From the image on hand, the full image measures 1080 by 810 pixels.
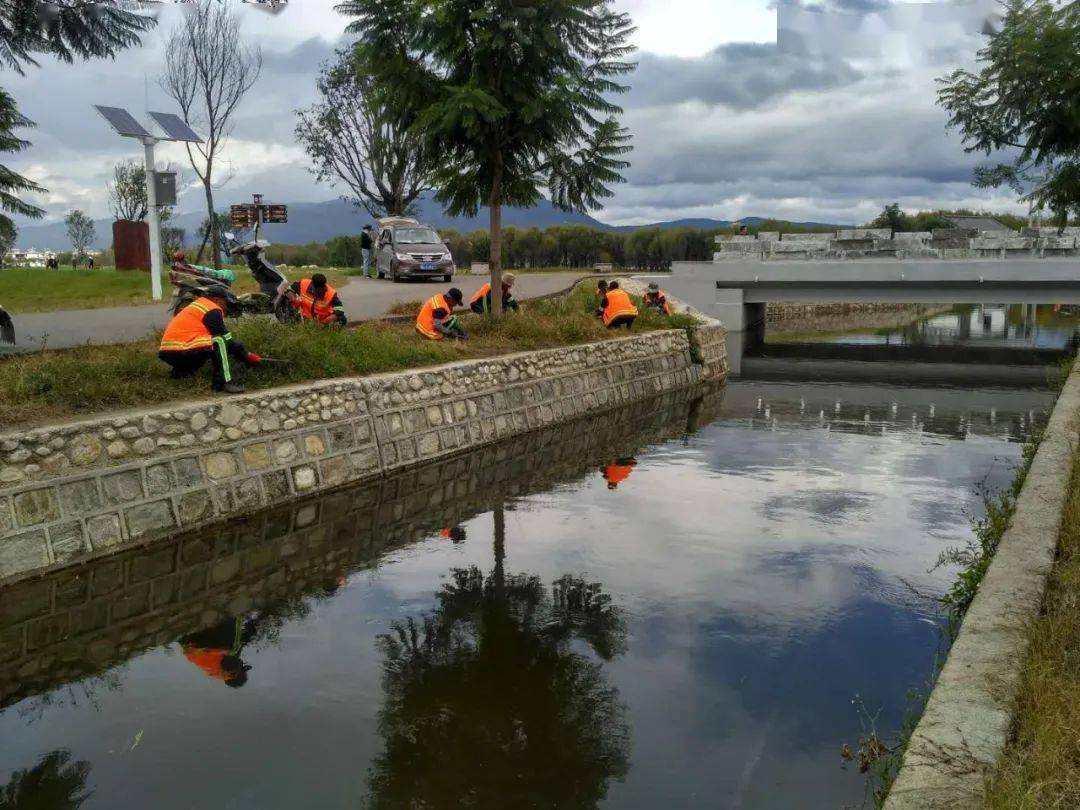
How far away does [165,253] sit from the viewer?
4444 cm

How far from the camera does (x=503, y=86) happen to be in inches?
701

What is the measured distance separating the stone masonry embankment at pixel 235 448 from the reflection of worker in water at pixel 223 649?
81.1 inches

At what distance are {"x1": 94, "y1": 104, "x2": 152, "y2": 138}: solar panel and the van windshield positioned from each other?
8.11 meters

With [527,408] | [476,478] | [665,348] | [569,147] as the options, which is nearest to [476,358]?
[527,408]

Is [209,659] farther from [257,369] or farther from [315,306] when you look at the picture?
[315,306]

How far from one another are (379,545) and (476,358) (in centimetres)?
619

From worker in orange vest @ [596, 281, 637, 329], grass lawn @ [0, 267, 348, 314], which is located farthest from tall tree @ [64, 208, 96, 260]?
worker in orange vest @ [596, 281, 637, 329]

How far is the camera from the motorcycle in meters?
12.8

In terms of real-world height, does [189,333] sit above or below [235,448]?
above

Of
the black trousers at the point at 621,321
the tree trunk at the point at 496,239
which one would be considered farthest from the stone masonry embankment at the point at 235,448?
the black trousers at the point at 621,321

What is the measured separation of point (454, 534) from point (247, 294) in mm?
6506

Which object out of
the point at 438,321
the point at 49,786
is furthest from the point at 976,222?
the point at 49,786

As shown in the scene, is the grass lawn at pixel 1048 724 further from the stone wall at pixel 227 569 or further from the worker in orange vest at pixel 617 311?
the worker in orange vest at pixel 617 311

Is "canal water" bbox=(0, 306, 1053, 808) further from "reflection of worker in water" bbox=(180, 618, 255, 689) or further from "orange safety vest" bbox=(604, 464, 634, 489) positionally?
"orange safety vest" bbox=(604, 464, 634, 489)
